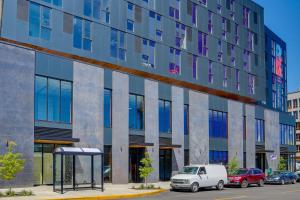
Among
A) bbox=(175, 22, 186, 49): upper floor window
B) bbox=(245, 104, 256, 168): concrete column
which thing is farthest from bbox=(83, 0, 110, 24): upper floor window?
bbox=(245, 104, 256, 168): concrete column

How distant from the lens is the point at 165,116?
49062 millimetres

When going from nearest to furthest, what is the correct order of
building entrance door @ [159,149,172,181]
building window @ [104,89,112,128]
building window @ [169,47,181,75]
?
building window @ [104,89,112,128], building entrance door @ [159,149,172,181], building window @ [169,47,181,75]

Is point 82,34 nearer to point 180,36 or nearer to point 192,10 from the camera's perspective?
point 180,36

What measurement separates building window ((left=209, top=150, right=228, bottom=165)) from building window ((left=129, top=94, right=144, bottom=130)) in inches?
509

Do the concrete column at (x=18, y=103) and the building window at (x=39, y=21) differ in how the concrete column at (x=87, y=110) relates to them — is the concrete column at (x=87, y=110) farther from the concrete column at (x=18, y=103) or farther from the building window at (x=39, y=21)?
the concrete column at (x=18, y=103)

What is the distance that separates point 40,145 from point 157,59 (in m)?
18.8

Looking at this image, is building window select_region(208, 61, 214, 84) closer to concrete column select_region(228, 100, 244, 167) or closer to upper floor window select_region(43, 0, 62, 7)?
concrete column select_region(228, 100, 244, 167)

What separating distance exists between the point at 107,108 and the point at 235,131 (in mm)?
23462

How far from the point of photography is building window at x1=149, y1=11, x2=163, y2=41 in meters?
51.5

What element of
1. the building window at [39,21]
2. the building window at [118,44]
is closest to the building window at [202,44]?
the building window at [118,44]

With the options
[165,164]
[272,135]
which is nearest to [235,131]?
[272,135]

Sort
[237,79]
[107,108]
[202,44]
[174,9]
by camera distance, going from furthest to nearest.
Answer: [237,79] < [202,44] < [174,9] < [107,108]

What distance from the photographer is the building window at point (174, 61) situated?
176 ft

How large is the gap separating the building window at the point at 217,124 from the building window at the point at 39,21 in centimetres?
2264
